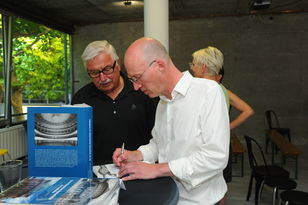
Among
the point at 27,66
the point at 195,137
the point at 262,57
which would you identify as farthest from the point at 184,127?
the point at 262,57

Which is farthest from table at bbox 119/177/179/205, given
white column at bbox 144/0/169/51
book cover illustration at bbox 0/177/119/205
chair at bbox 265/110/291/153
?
chair at bbox 265/110/291/153

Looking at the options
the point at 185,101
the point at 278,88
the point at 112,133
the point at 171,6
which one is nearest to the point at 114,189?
the point at 185,101

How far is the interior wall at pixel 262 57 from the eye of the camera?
6145mm

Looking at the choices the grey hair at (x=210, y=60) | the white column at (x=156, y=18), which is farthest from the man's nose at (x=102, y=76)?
the white column at (x=156, y=18)

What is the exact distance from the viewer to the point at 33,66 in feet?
17.3

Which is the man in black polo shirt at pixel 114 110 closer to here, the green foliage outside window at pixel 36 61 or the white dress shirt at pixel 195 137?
the white dress shirt at pixel 195 137

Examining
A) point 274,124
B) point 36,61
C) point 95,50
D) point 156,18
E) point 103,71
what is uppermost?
point 156,18

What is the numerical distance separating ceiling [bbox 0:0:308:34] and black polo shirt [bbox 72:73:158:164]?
3865mm

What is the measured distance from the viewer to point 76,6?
5531mm

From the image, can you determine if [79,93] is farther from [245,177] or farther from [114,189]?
[245,177]

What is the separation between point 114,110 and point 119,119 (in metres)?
0.06

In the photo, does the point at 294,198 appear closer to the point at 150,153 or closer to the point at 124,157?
the point at 150,153

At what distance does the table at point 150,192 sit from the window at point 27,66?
400cm

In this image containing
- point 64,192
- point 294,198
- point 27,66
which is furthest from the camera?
point 27,66
